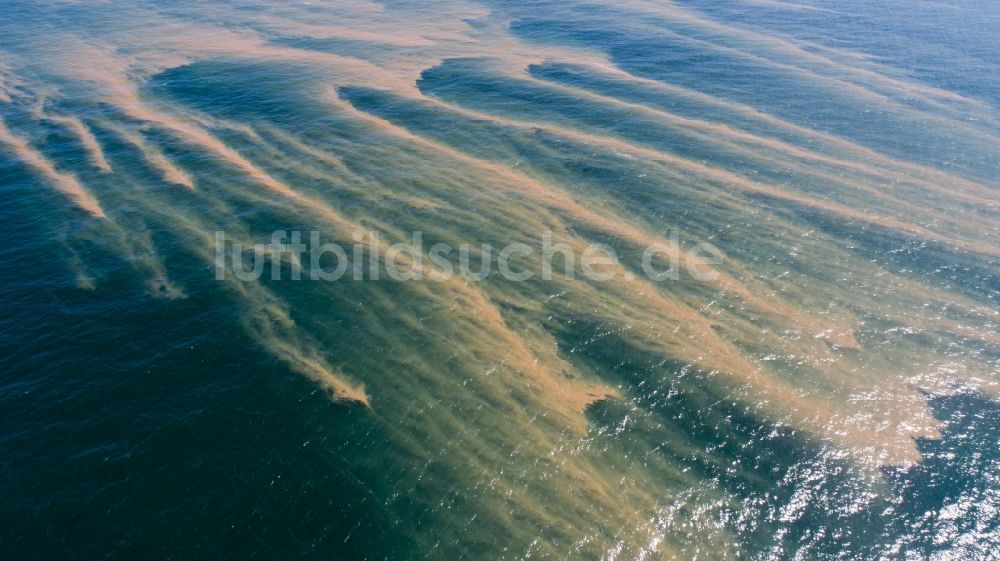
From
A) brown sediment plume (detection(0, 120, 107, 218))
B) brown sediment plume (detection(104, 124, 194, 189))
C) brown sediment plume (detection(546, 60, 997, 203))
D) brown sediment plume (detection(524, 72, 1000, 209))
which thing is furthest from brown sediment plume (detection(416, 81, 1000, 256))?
brown sediment plume (detection(0, 120, 107, 218))

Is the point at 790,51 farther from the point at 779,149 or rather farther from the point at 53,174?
the point at 53,174

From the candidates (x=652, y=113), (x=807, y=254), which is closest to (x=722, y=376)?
(x=807, y=254)

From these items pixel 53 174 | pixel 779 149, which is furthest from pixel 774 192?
pixel 53 174

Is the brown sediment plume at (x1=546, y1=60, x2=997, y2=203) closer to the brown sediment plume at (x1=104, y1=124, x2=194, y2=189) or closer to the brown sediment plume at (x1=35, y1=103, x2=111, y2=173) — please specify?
the brown sediment plume at (x1=104, y1=124, x2=194, y2=189)

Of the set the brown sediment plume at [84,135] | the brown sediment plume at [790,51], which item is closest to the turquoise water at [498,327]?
the brown sediment plume at [84,135]

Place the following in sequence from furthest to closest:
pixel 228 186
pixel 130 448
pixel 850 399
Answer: pixel 228 186
pixel 850 399
pixel 130 448

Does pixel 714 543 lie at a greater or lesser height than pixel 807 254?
lesser

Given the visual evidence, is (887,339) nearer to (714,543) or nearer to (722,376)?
(722,376)
